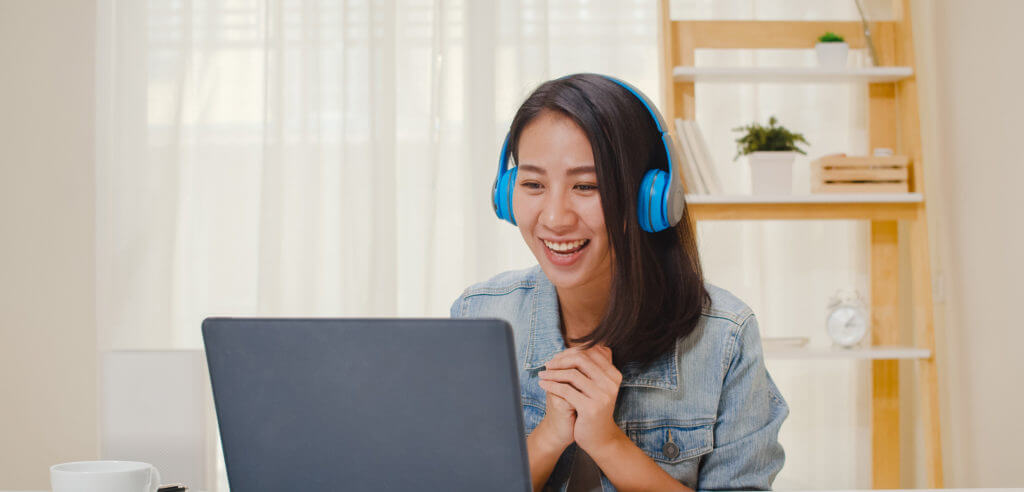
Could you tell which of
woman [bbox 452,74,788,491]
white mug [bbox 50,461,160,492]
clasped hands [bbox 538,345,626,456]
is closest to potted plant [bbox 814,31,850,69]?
woman [bbox 452,74,788,491]

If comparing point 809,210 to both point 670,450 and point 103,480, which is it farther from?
point 103,480

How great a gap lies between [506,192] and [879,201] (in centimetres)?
150

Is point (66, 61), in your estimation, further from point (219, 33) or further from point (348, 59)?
point (348, 59)

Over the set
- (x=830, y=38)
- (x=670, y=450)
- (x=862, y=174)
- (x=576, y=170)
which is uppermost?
(x=830, y=38)

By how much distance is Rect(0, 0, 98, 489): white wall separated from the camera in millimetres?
2734

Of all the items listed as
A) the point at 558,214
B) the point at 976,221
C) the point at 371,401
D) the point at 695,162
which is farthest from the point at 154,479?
the point at 976,221

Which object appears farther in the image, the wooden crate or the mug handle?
the wooden crate

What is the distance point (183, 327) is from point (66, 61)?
36.1 inches

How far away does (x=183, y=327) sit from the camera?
2.70 meters

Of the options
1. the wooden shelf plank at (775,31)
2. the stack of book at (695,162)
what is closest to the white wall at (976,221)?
the wooden shelf plank at (775,31)

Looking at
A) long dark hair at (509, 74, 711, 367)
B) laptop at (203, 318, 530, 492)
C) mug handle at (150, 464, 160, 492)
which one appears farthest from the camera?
long dark hair at (509, 74, 711, 367)

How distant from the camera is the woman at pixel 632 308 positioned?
1111 millimetres

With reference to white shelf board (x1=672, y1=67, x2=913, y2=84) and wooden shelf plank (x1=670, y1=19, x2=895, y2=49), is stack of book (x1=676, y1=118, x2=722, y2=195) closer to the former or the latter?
white shelf board (x1=672, y1=67, x2=913, y2=84)

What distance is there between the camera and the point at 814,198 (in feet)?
7.75
